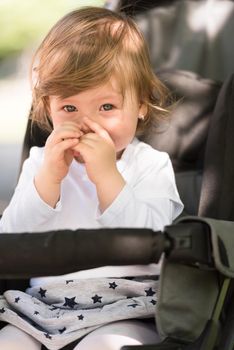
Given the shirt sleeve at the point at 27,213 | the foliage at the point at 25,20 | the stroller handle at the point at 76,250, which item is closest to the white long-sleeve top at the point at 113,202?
the shirt sleeve at the point at 27,213

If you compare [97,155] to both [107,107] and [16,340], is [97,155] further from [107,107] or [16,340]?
[16,340]

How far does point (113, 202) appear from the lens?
1.64m

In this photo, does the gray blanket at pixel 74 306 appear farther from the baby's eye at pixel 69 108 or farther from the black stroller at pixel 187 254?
the baby's eye at pixel 69 108

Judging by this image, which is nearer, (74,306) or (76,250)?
(76,250)

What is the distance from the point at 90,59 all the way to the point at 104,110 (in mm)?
108

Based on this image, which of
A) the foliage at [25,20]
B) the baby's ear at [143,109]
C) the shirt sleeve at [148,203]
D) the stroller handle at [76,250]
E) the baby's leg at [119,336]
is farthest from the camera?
the foliage at [25,20]

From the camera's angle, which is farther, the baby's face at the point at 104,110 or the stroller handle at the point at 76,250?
the baby's face at the point at 104,110

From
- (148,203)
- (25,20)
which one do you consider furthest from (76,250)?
(25,20)

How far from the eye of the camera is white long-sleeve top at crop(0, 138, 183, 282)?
166 cm

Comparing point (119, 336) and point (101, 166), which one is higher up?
point (101, 166)

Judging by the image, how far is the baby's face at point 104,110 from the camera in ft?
5.60

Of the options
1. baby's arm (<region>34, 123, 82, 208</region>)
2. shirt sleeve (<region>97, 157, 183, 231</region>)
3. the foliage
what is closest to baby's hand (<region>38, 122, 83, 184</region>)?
baby's arm (<region>34, 123, 82, 208</region>)

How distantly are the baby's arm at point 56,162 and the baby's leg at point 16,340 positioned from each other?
0.94 feet

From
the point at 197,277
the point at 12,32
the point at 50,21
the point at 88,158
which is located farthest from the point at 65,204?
the point at 12,32
